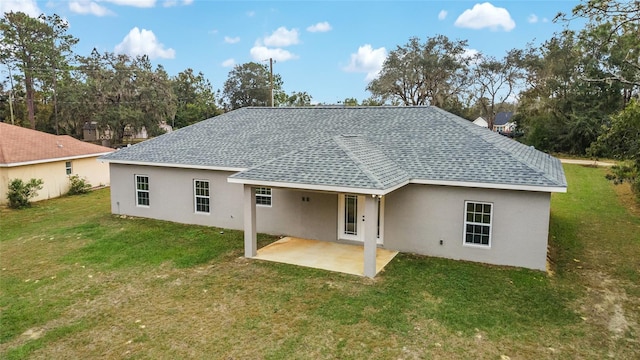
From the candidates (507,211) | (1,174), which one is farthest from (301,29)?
(507,211)

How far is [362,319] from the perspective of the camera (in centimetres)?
780

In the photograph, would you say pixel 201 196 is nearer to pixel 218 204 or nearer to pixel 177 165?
pixel 218 204

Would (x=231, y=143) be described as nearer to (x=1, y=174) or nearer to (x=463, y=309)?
(x=463, y=309)

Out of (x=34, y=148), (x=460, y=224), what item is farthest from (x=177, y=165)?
(x=34, y=148)

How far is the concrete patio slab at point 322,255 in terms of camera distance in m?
10.7

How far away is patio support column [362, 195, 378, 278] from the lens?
9.76 m

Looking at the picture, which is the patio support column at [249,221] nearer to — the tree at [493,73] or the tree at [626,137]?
the tree at [626,137]

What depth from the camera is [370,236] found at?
9.84m

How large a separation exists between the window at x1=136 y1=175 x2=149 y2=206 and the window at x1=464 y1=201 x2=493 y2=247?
1170 cm

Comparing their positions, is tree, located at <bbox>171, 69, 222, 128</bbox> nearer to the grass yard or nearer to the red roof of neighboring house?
the red roof of neighboring house

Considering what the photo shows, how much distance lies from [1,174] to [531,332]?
72.8 ft

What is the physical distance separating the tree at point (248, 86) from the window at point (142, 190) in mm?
48128

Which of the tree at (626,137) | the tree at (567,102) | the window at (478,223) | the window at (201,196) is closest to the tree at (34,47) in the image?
the window at (201,196)

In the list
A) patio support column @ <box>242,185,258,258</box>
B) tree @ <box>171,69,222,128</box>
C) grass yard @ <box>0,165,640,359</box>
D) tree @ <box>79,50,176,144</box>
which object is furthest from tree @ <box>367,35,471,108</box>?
patio support column @ <box>242,185,258,258</box>
